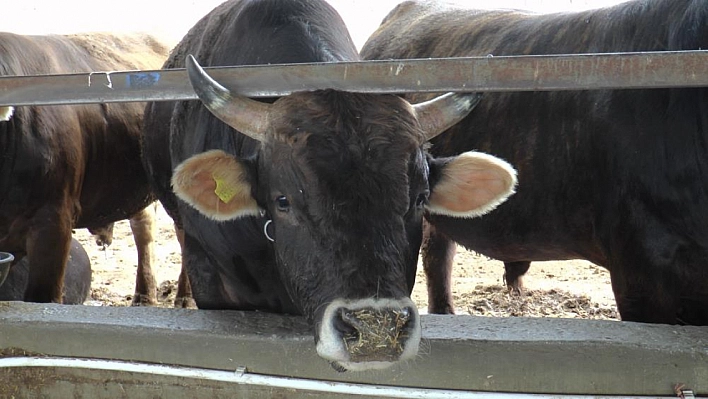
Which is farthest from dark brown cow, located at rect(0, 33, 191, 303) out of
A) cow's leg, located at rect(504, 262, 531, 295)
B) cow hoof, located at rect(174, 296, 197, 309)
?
cow's leg, located at rect(504, 262, 531, 295)

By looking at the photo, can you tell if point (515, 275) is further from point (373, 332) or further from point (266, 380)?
point (373, 332)

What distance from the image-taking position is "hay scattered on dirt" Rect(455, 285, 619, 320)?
5.82 m

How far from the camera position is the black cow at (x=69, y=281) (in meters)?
5.60

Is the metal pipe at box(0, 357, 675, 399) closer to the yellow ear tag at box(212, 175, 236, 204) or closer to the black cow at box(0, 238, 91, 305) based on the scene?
the yellow ear tag at box(212, 175, 236, 204)

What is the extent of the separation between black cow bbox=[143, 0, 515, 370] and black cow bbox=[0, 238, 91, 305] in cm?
227

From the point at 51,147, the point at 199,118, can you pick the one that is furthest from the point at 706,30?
the point at 51,147

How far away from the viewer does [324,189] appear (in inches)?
107

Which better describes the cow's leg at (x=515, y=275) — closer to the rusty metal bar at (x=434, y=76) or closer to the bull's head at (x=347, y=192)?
the bull's head at (x=347, y=192)

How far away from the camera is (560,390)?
9.77 feet

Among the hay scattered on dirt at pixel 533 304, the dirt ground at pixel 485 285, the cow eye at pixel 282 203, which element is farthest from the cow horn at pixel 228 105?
the dirt ground at pixel 485 285

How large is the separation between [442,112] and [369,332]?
995mm

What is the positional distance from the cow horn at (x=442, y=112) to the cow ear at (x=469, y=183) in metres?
0.13

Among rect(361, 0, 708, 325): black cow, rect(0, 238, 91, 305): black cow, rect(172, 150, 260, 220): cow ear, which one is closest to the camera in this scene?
rect(172, 150, 260, 220): cow ear

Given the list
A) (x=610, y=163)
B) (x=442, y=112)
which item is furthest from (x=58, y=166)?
(x=610, y=163)
